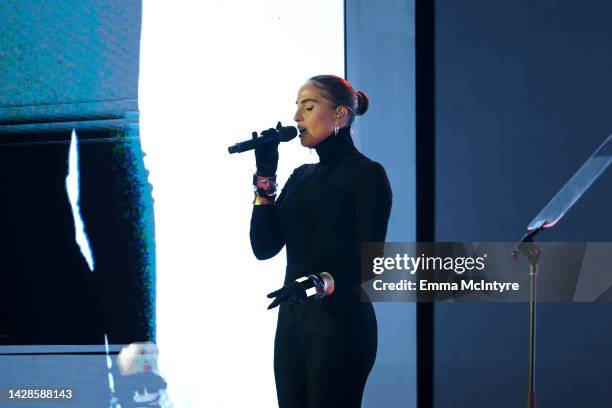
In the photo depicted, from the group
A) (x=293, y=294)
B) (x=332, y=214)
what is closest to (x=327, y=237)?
(x=332, y=214)

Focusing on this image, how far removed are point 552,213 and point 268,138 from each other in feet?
3.00

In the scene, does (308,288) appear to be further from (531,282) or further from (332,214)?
(531,282)

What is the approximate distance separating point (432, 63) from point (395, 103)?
18 centimetres

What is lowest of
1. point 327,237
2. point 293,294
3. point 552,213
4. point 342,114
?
point 293,294

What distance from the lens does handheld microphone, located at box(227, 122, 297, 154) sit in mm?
1694

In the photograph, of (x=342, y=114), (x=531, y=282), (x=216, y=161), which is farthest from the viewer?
(x=216, y=161)

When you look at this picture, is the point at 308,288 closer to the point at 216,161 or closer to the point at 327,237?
the point at 327,237

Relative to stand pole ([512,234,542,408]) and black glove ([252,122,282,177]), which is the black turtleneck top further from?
stand pole ([512,234,542,408])

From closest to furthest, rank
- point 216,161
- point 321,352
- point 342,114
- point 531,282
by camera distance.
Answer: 1. point 321,352
2. point 342,114
3. point 531,282
4. point 216,161

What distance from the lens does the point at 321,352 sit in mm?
1722

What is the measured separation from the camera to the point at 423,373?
2.05 meters

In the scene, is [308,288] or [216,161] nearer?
[308,288]

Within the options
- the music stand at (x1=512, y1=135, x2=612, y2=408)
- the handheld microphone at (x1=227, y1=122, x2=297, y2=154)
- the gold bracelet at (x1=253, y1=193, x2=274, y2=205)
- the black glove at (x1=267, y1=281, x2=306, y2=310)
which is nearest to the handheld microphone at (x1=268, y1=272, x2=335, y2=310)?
the black glove at (x1=267, y1=281, x2=306, y2=310)

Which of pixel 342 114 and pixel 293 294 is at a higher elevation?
pixel 342 114
